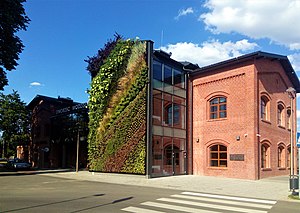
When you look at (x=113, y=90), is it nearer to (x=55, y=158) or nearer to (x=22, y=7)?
(x=22, y=7)

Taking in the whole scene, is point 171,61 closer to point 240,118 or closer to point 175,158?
point 240,118

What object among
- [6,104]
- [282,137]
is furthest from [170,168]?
[6,104]

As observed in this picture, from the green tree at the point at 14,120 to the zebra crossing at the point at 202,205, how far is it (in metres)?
35.8

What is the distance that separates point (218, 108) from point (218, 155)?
146 inches

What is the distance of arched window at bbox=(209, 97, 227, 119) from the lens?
24.6m

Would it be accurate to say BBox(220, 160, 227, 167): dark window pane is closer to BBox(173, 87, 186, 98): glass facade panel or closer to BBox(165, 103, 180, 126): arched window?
BBox(165, 103, 180, 126): arched window

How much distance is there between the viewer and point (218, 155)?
959 inches

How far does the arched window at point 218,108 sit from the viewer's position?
24594 mm

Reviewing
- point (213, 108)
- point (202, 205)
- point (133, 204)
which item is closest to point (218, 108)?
point (213, 108)

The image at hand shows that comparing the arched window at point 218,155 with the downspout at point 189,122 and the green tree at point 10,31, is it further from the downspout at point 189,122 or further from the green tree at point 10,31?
the green tree at point 10,31

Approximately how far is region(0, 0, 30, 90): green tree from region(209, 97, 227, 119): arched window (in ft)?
49.6

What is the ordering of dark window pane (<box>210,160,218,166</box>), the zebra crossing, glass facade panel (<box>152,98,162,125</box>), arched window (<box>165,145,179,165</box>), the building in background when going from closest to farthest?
the zebra crossing
glass facade panel (<box>152,98,162,125</box>)
arched window (<box>165,145,179,165</box>)
dark window pane (<box>210,160,218,166</box>)
the building in background

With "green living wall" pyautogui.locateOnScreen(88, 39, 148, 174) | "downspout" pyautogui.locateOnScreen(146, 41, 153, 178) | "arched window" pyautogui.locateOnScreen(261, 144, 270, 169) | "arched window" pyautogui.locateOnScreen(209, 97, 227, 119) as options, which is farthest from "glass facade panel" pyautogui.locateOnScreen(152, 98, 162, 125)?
"arched window" pyautogui.locateOnScreen(261, 144, 270, 169)

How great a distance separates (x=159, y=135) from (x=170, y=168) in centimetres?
289
